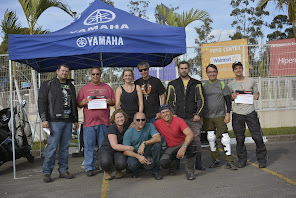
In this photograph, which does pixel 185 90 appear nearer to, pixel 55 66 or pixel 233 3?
pixel 55 66

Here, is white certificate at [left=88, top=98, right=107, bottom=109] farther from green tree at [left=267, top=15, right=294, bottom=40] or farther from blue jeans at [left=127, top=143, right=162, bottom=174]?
green tree at [left=267, top=15, right=294, bottom=40]

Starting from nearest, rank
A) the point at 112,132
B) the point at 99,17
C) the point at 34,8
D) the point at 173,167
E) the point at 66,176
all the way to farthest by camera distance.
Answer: the point at 112,132, the point at 173,167, the point at 66,176, the point at 99,17, the point at 34,8

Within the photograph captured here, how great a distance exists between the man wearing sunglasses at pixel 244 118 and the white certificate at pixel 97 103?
95.5 inches

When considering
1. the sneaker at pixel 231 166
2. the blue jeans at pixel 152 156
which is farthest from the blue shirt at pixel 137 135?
the sneaker at pixel 231 166

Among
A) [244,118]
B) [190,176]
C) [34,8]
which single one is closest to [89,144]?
[190,176]

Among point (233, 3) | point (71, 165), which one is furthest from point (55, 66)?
point (233, 3)

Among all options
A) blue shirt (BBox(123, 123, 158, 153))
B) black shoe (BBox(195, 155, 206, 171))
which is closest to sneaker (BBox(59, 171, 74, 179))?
blue shirt (BBox(123, 123, 158, 153))

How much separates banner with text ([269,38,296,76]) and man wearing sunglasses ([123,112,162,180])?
808 cm

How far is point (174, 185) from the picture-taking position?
5.75 meters

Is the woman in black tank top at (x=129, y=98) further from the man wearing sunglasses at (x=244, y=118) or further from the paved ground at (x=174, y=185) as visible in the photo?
the man wearing sunglasses at (x=244, y=118)

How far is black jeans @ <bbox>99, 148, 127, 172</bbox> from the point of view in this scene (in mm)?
6234

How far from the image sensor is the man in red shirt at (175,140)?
241 inches

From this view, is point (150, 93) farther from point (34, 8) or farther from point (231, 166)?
point (34, 8)

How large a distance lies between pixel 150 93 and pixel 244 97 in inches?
69.3
